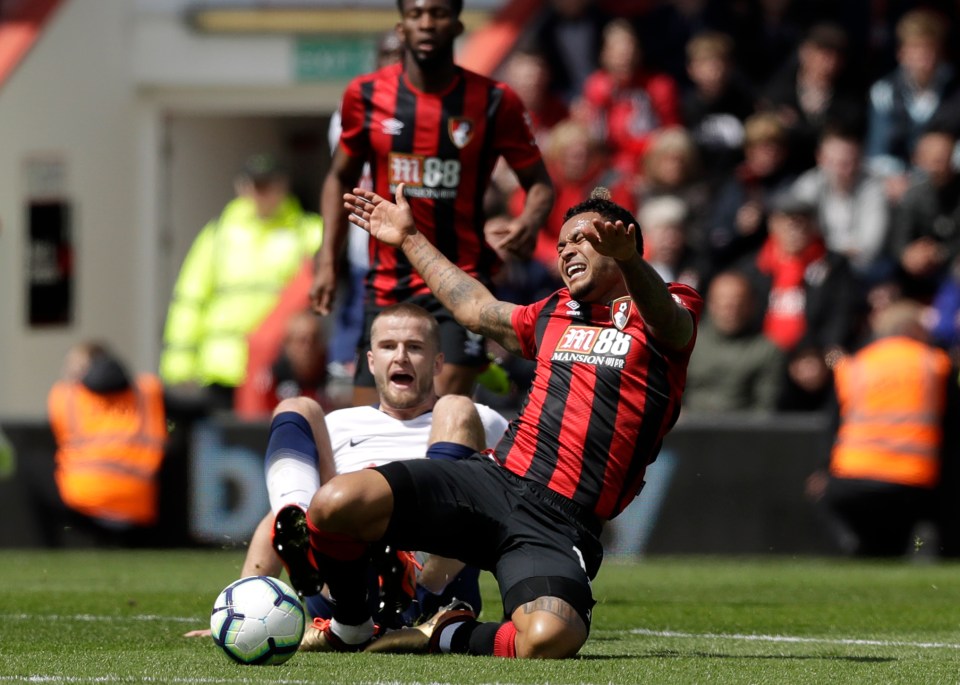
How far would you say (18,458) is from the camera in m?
13.3

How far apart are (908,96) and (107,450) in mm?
6232

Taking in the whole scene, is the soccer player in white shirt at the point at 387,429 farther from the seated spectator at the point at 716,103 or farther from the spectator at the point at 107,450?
the seated spectator at the point at 716,103

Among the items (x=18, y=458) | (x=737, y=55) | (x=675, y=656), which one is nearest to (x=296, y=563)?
(x=675, y=656)

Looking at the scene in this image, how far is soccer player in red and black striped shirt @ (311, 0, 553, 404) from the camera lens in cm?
820

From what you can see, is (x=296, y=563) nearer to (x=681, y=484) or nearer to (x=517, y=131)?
(x=517, y=131)

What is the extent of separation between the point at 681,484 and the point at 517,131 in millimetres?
4470

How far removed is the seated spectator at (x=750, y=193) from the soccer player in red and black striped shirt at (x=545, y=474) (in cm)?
691

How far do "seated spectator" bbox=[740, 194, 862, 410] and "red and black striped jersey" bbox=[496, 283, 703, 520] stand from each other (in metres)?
6.31

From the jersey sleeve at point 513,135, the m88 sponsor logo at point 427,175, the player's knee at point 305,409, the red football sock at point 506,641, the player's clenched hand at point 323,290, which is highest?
the jersey sleeve at point 513,135

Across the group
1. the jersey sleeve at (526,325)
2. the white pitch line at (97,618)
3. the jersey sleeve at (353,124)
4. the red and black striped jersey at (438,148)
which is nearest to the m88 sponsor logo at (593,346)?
the jersey sleeve at (526,325)

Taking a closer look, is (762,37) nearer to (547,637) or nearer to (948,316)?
(948,316)

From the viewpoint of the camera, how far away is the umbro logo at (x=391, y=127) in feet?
27.1

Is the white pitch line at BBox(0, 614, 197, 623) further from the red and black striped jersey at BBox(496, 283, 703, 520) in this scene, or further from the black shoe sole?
the red and black striped jersey at BBox(496, 283, 703, 520)

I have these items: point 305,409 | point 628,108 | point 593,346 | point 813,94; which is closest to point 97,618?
point 305,409
